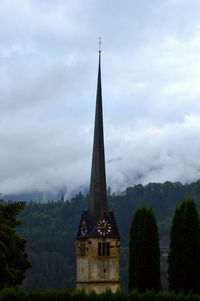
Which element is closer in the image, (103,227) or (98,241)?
(98,241)

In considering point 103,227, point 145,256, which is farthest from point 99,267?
point 145,256

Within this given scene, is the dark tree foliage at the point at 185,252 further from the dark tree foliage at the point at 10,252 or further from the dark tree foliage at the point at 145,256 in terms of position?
the dark tree foliage at the point at 10,252

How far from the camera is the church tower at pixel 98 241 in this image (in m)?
82.2

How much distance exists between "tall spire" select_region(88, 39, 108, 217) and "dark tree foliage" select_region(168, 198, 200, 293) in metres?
30.3

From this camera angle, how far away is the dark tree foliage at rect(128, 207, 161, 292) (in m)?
56.8

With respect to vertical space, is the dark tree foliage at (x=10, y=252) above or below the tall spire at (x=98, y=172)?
below

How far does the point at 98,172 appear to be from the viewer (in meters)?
87.4

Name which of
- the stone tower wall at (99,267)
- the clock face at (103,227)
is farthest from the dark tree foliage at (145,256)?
the clock face at (103,227)

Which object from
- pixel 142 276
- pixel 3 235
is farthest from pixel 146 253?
pixel 3 235

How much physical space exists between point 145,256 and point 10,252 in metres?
14.0

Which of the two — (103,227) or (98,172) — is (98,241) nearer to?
(103,227)

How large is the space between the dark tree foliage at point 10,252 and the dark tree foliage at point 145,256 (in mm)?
10779

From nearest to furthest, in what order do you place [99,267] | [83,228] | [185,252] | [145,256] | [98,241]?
[185,252]
[145,256]
[99,267]
[98,241]
[83,228]

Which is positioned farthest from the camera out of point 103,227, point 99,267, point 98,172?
point 98,172
